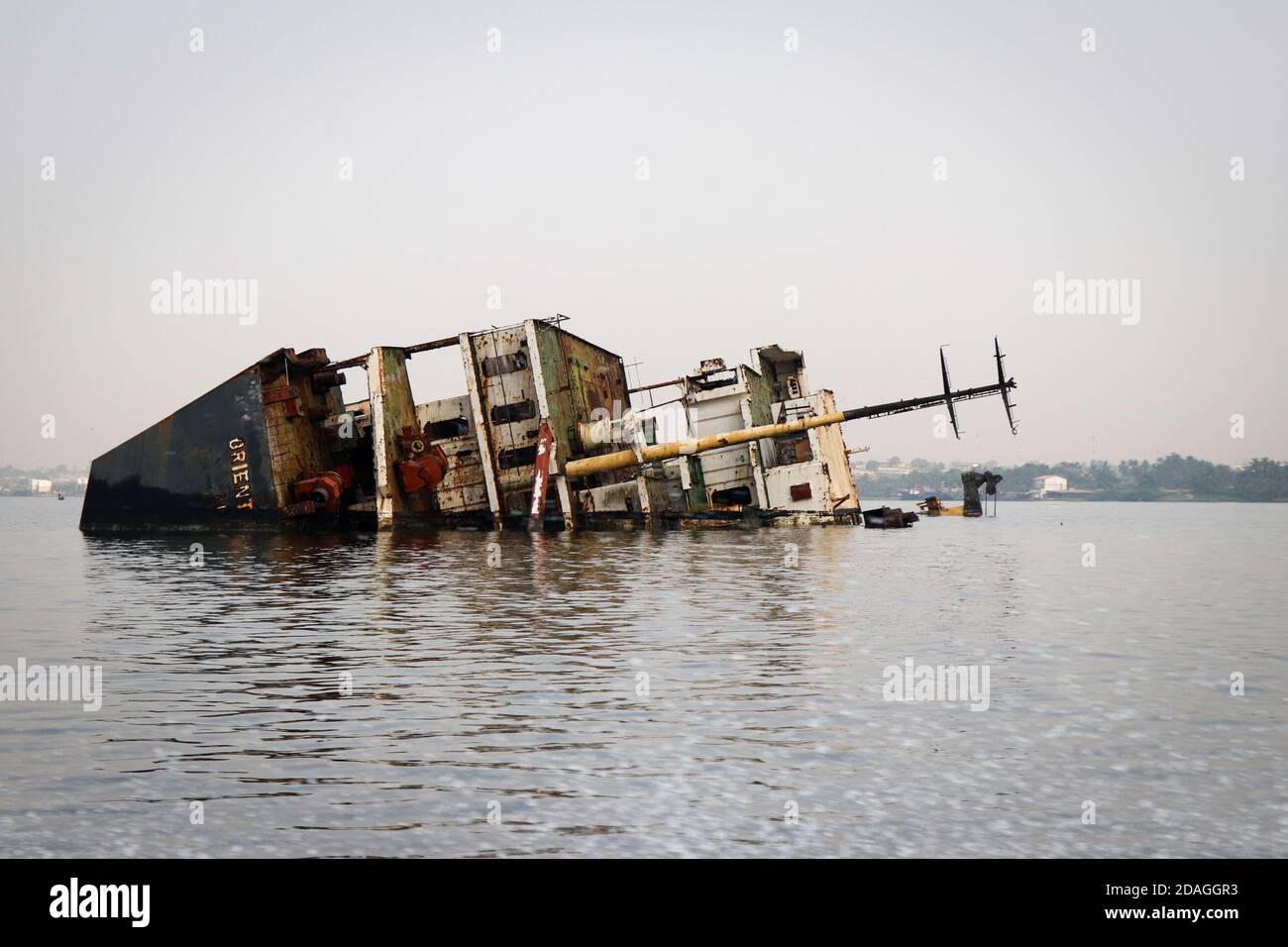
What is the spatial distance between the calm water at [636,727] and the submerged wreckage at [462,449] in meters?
22.1

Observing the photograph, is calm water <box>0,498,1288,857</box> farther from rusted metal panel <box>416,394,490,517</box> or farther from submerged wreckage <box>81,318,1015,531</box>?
rusted metal panel <box>416,394,490,517</box>

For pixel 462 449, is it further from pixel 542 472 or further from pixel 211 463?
pixel 211 463

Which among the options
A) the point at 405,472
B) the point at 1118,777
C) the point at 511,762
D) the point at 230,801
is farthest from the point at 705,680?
the point at 405,472

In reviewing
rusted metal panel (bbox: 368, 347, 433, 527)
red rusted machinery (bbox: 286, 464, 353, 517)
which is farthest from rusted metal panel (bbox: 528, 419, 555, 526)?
red rusted machinery (bbox: 286, 464, 353, 517)

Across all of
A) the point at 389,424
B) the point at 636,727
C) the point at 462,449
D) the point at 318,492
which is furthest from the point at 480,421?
the point at 636,727

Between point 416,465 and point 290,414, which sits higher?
point 290,414

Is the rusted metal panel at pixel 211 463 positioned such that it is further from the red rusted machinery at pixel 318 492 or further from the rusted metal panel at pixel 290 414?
the red rusted machinery at pixel 318 492

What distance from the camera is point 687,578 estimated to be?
26922 millimetres

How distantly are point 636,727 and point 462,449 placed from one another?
4105 centimetres

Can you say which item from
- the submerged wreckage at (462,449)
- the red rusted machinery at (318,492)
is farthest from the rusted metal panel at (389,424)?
the red rusted machinery at (318,492)

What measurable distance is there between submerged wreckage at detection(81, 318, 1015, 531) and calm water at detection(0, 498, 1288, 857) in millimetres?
22130

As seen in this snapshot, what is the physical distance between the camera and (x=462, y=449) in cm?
5066

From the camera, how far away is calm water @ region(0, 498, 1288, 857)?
7.61 meters
